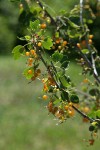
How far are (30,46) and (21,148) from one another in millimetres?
5068

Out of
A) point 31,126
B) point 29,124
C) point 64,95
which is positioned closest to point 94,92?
point 64,95

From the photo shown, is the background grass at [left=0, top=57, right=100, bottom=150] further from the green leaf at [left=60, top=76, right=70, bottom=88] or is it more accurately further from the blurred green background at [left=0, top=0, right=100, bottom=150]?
the green leaf at [left=60, top=76, right=70, bottom=88]

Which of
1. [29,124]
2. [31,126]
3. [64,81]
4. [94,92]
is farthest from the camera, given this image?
[29,124]

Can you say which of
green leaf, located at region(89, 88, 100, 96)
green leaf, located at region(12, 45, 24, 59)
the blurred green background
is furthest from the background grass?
green leaf, located at region(12, 45, 24, 59)

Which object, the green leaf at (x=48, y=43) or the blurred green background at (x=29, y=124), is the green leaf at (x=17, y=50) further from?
the blurred green background at (x=29, y=124)

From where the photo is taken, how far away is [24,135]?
277 inches

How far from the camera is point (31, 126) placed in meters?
7.57

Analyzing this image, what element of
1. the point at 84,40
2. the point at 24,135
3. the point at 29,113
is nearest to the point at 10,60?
the point at 29,113

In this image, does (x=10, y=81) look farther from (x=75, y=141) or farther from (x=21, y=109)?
(x=75, y=141)

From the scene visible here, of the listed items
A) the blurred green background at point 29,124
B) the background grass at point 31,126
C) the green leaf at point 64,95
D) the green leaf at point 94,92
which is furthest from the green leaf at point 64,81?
the blurred green background at point 29,124

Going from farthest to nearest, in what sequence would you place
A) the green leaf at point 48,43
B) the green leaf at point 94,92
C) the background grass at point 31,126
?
the background grass at point 31,126, the green leaf at point 94,92, the green leaf at point 48,43

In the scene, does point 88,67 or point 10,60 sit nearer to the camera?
point 88,67

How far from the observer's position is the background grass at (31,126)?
6.67 meters

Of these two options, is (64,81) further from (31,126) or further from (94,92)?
(31,126)
